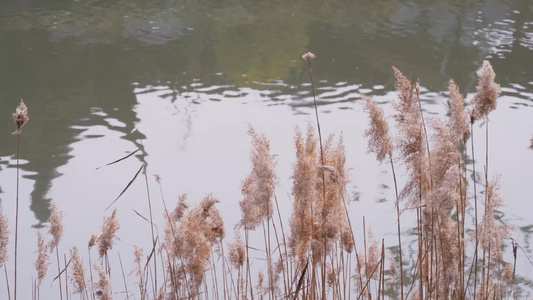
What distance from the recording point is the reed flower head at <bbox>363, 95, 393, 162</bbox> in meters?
1.44

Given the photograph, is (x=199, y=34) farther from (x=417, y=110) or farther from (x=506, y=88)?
(x=417, y=110)

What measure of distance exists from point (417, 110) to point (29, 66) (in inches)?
206

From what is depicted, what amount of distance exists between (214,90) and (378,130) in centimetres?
424

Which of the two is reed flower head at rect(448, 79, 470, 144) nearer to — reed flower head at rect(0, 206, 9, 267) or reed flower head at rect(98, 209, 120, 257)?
reed flower head at rect(98, 209, 120, 257)

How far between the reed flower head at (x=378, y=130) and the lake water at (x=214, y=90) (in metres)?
1.11

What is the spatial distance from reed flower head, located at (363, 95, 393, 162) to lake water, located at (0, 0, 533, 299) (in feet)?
3.65

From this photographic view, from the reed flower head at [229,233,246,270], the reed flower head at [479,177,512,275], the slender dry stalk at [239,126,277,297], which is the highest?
the slender dry stalk at [239,126,277,297]

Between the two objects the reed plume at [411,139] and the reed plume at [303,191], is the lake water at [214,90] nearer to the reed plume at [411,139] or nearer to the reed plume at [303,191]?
the reed plume at [303,191]

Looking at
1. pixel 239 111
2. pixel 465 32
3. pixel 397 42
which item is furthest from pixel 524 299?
pixel 465 32

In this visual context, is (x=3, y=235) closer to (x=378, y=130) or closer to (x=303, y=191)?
(x=303, y=191)

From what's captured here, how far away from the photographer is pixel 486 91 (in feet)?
4.62

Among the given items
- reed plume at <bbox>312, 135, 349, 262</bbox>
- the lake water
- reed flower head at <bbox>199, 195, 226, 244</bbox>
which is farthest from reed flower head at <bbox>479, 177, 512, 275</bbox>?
the lake water

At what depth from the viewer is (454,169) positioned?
1.28 m

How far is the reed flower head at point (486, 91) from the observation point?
1.39 metres
